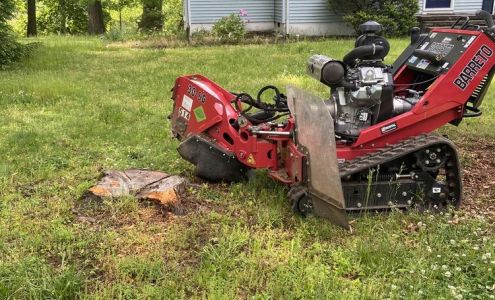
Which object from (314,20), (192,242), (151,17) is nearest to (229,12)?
(314,20)

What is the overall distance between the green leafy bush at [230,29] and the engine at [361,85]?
12960 mm

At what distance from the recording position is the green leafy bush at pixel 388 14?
17.7 meters

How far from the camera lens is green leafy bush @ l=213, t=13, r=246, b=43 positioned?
17.6m

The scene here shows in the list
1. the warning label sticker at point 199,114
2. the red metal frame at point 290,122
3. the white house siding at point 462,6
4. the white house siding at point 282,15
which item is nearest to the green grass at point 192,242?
the red metal frame at point 290,122

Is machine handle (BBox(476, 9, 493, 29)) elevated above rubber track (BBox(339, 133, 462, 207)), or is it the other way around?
machine handle (BBox(476, 9, 493, 29))

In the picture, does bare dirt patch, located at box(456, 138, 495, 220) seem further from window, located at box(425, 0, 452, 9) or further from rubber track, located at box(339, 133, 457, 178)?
window, located at box(425, 0, 452, 9)

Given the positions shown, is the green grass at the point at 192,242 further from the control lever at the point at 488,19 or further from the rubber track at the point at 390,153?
the control lever at the point at 488,19

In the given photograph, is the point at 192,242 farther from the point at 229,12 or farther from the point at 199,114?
the point at 229,12

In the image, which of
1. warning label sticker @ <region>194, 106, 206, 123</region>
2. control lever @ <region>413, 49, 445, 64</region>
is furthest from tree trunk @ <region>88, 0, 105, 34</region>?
control lever @ <region>413, 49, 445, 64</region>

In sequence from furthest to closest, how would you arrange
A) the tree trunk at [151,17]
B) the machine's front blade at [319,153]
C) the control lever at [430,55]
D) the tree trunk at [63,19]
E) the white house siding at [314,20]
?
the tree trunk at [63,19]
the tree trunk at [151,17]
the white house siding at [314,20]
the control lever at [430,55]
the machine's front blade at [319,153]

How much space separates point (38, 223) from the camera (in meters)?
4.46

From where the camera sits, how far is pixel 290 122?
16.1 feet

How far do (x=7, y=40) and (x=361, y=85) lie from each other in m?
10.7

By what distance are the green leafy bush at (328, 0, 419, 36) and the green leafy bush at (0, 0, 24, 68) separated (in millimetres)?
10055
